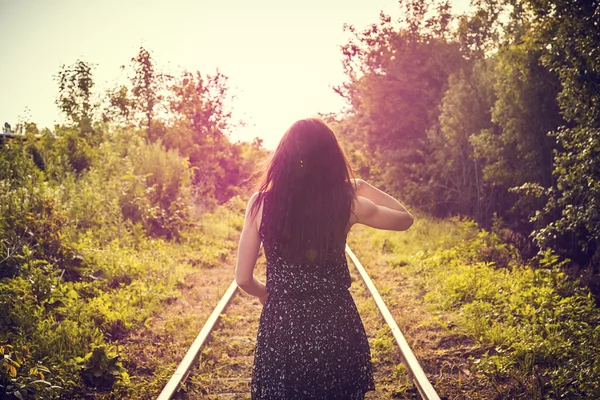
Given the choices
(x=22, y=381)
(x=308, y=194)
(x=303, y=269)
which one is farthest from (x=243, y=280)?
(x=22, y=381)

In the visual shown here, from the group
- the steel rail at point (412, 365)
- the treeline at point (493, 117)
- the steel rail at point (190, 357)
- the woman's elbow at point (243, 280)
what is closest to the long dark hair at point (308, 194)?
the woman's elbow at point (243, 280)

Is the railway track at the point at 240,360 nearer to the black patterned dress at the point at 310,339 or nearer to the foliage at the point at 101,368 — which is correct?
the foliage at the point at 101,368

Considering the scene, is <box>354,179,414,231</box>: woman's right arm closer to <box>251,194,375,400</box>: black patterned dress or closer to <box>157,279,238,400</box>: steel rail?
<box>251,194,375,400</box>: black patterned dress

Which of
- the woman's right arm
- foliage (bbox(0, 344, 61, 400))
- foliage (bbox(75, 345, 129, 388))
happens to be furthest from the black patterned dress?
foliage (bbox(75, 345, 129, 388))

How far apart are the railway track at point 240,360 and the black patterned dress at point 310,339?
5.63ft

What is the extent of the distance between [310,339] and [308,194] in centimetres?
77

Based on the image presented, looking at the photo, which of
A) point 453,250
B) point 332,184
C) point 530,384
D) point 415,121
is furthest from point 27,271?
point 415,121

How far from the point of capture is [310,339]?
2.60 metres

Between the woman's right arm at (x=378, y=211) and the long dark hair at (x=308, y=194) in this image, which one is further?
the woman's right arm at (x=378, y=211)

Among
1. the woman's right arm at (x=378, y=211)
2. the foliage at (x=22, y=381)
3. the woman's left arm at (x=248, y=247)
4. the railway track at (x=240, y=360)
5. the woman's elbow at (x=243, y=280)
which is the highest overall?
the woman's right arm at (x=378, y=211)

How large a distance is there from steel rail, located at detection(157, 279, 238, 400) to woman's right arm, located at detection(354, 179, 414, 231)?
2.55 m

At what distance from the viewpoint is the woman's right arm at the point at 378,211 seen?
2486mm

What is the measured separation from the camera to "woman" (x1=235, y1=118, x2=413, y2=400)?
7.84 ft

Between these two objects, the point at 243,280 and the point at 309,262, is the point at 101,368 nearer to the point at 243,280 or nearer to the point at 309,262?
the point at 243,280
